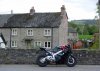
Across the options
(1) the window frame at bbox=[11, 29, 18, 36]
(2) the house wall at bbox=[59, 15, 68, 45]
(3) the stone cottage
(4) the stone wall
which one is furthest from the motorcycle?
(1) the window frame at bbox=[11, 29, 18, 36]

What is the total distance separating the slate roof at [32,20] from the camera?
7881 cm

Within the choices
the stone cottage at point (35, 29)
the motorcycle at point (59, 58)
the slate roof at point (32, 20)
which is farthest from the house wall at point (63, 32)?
the motorcycle at point (59, 58)

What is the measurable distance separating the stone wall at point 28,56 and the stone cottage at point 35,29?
170ft

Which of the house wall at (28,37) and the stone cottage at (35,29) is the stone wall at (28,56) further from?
the house wall at (28,37)

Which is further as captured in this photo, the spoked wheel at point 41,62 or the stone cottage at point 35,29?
the stone cottage at point 35,29

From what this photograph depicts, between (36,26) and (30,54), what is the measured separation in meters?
54.8

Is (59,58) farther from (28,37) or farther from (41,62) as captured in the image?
(28,37)

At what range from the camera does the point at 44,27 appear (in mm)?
79500

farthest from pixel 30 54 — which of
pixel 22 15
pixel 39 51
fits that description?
pixel 22 15

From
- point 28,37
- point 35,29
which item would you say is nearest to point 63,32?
point 35,29

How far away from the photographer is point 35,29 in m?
80.2

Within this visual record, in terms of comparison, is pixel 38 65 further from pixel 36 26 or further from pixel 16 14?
pixel 16 14

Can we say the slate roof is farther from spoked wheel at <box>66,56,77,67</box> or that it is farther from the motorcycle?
spoked wheel at <box>66,56,77,67</box>

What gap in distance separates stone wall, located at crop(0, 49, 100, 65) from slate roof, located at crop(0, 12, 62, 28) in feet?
172
